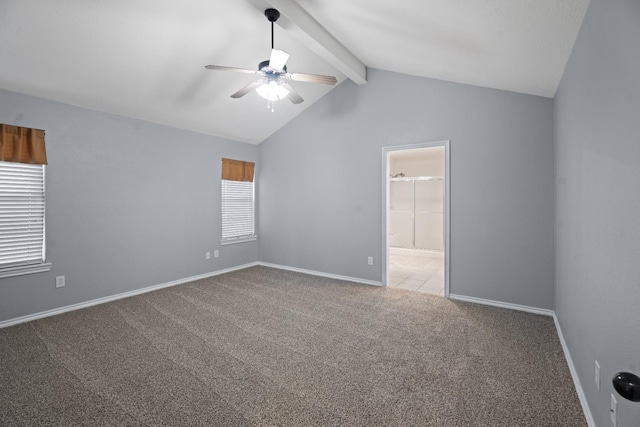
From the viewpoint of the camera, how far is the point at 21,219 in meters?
3.02

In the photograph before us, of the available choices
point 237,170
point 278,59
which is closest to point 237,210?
point 237,170

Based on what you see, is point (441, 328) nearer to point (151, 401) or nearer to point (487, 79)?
point (151, 401)

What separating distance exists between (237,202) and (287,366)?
361 cm

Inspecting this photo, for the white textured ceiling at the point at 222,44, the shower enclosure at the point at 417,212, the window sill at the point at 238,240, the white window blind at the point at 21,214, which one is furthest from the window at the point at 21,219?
the shower enclosure at the point at 417,212

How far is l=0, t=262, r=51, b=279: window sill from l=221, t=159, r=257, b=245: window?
2.26 meters

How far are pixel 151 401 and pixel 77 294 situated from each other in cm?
240

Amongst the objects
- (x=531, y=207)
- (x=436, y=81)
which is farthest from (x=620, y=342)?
(x=436, y=81)

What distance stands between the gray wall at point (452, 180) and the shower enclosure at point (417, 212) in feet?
8.67

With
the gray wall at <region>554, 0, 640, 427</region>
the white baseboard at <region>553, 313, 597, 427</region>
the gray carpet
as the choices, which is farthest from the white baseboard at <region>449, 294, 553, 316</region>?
the gray wall at <region>554, 0, 640, 427</region>

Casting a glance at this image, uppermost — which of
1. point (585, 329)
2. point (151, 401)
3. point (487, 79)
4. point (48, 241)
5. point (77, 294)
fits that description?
point (487, 79)

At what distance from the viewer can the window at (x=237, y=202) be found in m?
5.05

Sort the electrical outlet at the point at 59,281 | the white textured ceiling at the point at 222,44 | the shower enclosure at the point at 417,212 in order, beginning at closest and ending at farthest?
1. the white textured ceiling at the point at 222,44
2. the electrical outlet at the point at 59,281
3. the shower enclosure at the point at 417,212

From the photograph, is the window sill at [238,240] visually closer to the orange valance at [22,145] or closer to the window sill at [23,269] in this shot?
the window sill at [23,269]

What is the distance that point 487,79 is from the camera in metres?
3.15
